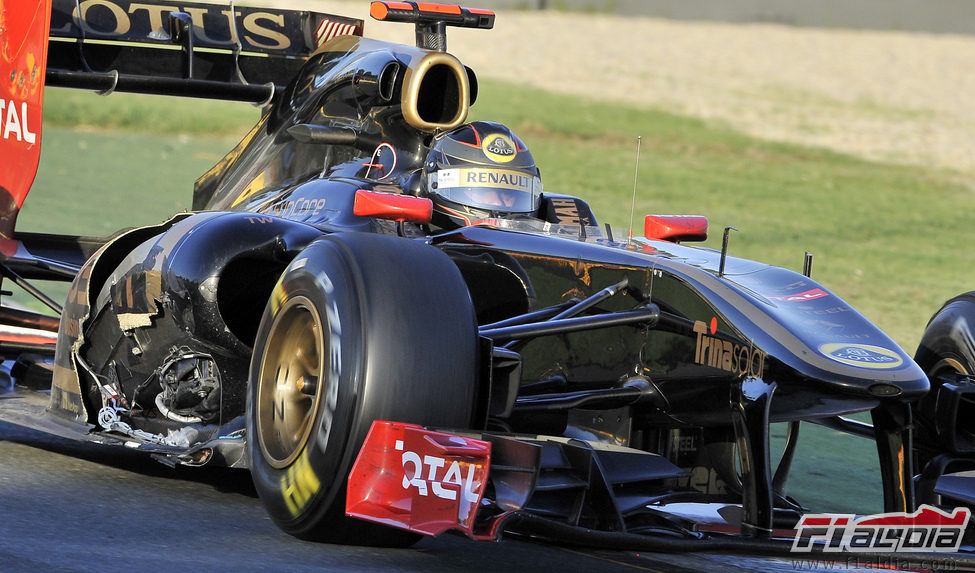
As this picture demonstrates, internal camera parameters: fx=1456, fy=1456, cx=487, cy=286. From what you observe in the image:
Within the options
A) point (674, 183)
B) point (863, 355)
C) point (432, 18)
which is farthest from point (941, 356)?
point (674, 183)

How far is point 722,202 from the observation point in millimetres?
21000

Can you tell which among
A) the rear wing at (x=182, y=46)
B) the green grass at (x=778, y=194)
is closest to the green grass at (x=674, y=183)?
the green grass at (x=778, y=194)

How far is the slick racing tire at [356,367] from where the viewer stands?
4430 mm

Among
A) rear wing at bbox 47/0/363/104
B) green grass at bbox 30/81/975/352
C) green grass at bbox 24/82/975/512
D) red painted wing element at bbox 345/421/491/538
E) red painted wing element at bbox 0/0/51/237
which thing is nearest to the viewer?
red painted wing element at bbox 345/421/491/538

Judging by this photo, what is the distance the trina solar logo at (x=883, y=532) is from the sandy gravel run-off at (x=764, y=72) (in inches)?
861

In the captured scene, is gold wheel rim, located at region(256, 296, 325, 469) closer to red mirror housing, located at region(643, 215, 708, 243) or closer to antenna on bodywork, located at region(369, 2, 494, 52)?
red mirror housing, located at region(643, 215, 708, 243)

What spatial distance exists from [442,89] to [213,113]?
70.3 ft

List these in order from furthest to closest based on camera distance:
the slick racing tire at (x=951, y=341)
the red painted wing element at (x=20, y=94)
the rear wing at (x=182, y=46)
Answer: the rear wing at (x=182, y=46), the red painted wing element at (x=20, y=94), the slick racing tire at (x=951, y=341)

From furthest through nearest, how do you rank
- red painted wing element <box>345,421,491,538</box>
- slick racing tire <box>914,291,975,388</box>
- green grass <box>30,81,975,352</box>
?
green grass <box>30,81,975,352</box> → slick racing tire <box>914,291,975,388</box> → red painted wing element <box>345,421,491,538</box>

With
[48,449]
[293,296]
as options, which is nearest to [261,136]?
[48,449]

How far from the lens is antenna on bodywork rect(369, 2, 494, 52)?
7.42m

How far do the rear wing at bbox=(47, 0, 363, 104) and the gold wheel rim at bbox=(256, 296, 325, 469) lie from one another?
3.44m

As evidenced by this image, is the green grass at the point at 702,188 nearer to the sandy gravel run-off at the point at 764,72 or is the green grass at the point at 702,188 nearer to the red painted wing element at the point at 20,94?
the sandy gravel run-off at the point at 764,72

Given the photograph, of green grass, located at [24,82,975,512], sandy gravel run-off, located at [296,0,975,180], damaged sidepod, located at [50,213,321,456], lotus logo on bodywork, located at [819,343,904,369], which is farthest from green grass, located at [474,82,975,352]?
damaged sidepod, located at [50,213,321,456]
